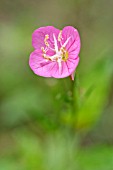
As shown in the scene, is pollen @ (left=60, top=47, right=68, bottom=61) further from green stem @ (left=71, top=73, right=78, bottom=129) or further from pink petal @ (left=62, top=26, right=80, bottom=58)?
green stem @ (left=71, top=73, right=78, bottom=129)

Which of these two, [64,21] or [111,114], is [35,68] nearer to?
[111,114]

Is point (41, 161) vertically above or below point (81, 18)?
below

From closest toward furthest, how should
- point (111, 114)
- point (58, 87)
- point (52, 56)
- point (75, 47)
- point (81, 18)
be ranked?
point (75, 47) < point (52, 56) < point (58, 87) < point (111, 114) < point (81, 18)

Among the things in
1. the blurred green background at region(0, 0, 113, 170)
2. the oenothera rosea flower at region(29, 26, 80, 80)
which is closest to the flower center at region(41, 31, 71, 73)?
the oenothera rosea flower at region(29, 26, 80, 80)

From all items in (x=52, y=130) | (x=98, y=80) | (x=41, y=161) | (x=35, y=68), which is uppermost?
(x=35, y=68)

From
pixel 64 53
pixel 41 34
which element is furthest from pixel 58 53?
pixel 41 34

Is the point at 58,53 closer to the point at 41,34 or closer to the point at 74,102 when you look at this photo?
the point at 41,34

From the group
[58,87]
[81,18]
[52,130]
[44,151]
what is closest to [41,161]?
[44,151]
